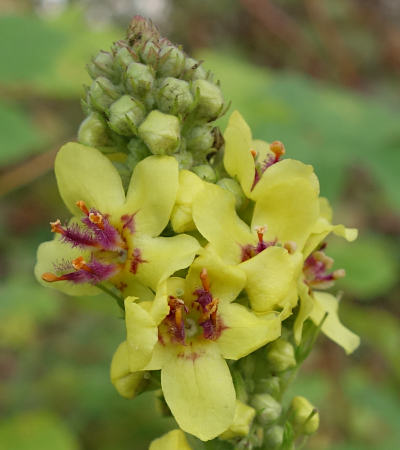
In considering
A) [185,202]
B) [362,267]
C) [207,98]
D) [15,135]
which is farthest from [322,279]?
[362,267]

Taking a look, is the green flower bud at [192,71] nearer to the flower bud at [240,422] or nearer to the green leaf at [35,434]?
the flower bud at [240,422]

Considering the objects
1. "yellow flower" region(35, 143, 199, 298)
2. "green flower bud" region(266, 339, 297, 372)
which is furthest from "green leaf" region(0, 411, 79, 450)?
"green flower bud" region(266, 339, 297, 372)

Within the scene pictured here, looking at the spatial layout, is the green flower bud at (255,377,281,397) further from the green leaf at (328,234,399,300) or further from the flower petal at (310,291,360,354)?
the green leaf at (328,234,399,300)

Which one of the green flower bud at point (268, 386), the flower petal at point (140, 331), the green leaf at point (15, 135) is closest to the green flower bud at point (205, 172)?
the flower petal at point (140, 331)

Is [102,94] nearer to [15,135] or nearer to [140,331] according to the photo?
[140,331]

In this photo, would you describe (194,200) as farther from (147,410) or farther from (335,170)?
(147,410)

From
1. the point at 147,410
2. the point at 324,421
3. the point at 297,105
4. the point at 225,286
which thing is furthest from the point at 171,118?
the point at 324,421
